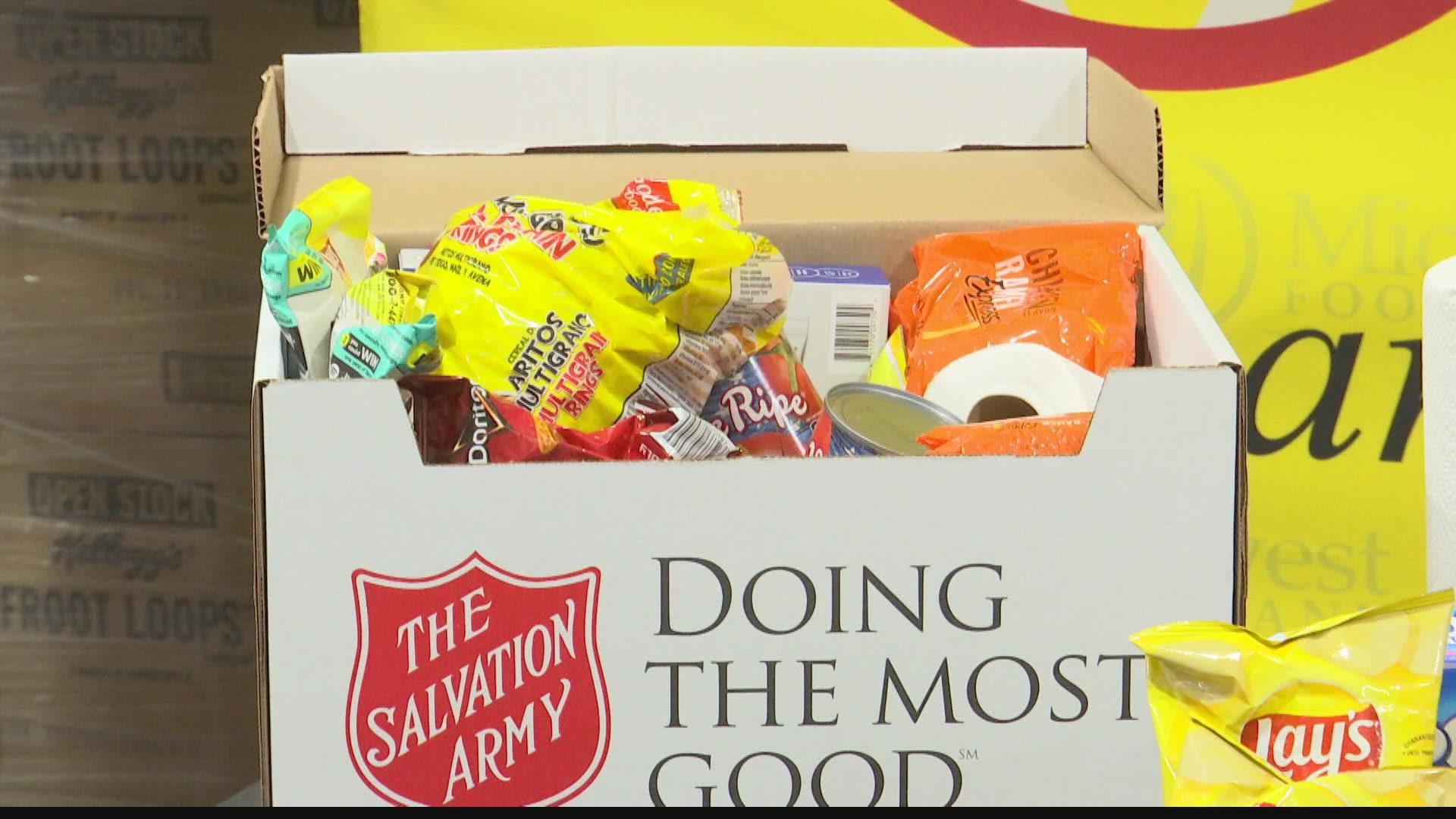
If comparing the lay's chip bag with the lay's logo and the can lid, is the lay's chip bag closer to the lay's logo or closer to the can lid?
the can lid

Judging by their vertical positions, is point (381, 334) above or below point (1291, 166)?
below

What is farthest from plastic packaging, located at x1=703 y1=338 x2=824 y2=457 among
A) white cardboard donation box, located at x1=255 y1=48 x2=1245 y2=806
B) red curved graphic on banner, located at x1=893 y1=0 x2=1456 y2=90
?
red curved graphic on banner, located at x1=893 y1=0 x2=1456 y2=90

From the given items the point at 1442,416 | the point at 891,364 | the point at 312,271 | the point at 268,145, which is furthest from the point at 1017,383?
the point at 268,145

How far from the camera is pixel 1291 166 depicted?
1.80 m

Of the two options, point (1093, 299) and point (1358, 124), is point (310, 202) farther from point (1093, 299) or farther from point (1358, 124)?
point (1358, 124)

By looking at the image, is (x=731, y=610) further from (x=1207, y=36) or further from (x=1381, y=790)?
(x=1207, y=36)

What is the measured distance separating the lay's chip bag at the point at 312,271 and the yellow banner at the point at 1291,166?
1.02 metres

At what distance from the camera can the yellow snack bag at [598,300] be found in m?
0.86

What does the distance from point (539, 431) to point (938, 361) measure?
1.44 feet

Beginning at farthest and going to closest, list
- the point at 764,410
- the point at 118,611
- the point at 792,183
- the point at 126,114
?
the point at 118,611, the point at 126,114, the point at 792,183, the point at 764,410

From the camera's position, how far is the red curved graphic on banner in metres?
1.75

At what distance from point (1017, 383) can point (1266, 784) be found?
55 cm

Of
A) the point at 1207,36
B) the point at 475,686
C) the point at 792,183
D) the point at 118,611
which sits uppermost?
the point at 1207,36

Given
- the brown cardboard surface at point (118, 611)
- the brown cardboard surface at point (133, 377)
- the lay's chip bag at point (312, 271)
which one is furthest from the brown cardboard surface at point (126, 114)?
the lay's chip bag at point (312, 271)
